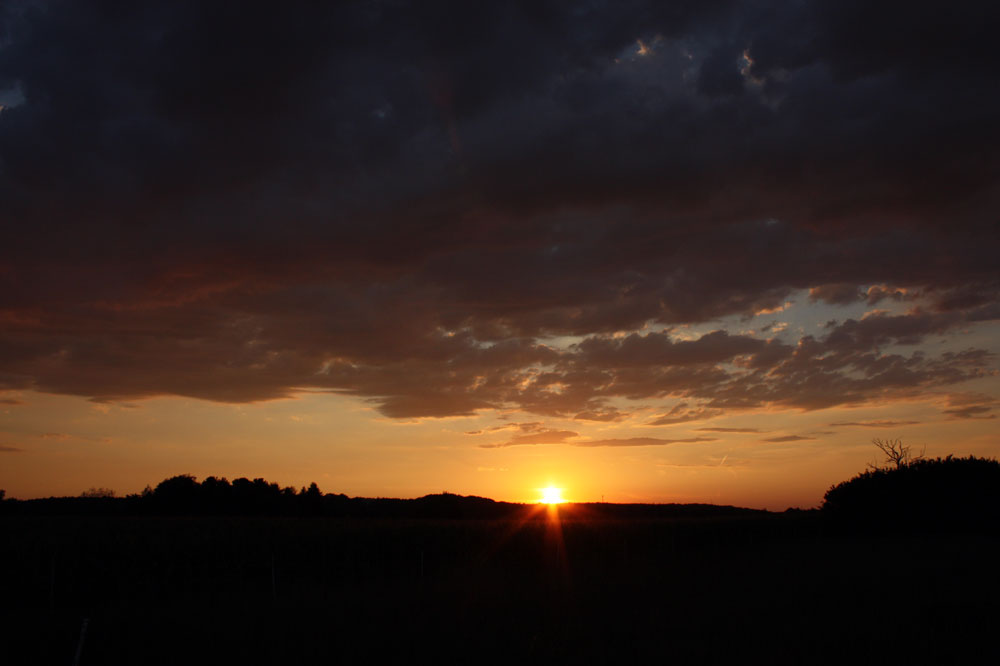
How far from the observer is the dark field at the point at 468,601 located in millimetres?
13094

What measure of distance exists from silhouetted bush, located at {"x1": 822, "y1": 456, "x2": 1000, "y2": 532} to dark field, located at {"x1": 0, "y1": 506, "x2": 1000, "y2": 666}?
881cm

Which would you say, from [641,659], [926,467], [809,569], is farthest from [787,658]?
[926,467]

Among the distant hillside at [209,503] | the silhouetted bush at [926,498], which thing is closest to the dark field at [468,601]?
the silhouetted bush at [926,498]

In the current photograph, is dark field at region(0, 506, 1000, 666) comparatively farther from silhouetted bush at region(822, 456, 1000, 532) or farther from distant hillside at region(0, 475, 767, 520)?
distant hillside at region(0, 475, 767, 520)

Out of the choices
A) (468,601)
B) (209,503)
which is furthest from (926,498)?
(209,503)

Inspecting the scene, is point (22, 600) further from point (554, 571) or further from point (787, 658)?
point (787, 658)

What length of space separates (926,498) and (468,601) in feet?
131

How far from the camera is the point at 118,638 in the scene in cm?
1491

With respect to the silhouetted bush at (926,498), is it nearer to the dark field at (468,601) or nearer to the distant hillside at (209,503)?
the dark field at (468,601)

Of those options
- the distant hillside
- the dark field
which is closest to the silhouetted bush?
the dark field

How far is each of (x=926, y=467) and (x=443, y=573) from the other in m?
36.1

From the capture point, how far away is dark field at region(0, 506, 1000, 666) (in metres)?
13.1

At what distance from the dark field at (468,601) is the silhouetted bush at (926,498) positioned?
8.81 meters

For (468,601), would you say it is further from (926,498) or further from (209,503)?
(209,503)
